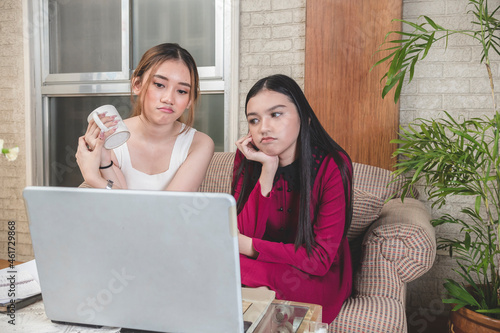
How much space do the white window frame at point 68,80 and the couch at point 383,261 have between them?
1.15 meters

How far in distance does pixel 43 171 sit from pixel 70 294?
112 inches

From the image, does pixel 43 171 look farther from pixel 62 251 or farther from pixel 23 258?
pixel 62 251

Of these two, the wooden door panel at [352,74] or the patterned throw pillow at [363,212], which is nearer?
the patterned throw pillow at [363,212]

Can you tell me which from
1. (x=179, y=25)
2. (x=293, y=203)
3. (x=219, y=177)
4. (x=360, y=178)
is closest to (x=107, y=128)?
(x=293, y=203)

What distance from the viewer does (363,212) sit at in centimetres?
176

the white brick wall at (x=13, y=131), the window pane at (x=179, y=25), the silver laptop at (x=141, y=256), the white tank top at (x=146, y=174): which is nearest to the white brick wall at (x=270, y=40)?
the window pane at (x=179, y=25)

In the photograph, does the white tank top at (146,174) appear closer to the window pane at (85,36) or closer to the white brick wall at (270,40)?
the white brick wall at (270,40)

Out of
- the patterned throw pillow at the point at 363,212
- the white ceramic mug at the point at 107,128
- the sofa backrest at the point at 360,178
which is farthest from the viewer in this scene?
the sofa backrest at the point at 360,178

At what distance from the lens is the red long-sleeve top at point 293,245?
1308 millimetres

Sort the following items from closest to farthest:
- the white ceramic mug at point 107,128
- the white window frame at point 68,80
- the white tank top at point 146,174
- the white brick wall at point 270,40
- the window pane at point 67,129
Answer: the white ceramic mug at point 107,128
the white tank top at point 146,174
the white brick wall at point 270,40
the white window frame at point 68,80
the window pane at point 67,129

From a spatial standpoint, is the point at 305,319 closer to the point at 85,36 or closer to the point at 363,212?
the point at 363,212

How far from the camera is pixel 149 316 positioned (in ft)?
2.15

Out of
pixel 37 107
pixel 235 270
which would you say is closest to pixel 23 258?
pixel 37 107

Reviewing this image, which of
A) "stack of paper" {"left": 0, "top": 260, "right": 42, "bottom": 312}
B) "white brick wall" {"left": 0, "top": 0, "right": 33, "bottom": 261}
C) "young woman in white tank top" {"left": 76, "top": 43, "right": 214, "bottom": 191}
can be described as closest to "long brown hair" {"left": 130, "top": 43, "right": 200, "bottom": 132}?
"young woman in white tank top" {"left": 76, "top": 43, "right": 214, "bottom": 191}
